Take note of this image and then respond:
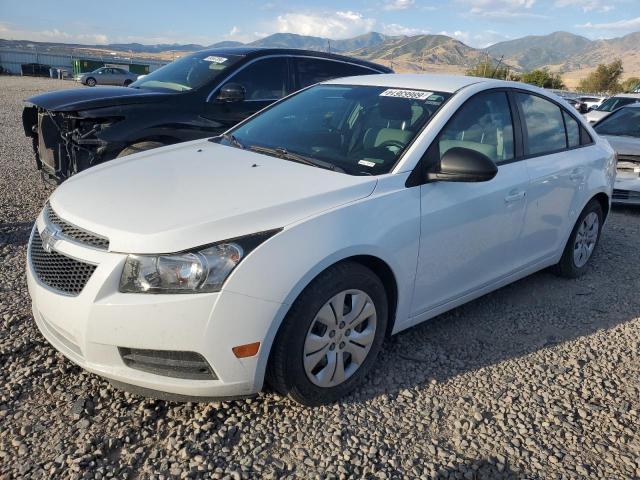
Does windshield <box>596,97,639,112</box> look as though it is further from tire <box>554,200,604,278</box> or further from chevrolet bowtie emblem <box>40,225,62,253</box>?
chevrolet bowtie emblem <box>40,225,62,253</box>

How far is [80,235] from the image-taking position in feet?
8.31

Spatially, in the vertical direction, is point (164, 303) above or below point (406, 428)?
above

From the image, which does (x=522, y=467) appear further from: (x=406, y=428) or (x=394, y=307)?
(x=394, y=307)

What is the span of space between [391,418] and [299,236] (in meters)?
1.05

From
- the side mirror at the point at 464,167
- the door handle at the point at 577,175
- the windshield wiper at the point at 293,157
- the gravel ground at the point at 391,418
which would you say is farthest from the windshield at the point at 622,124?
the windshield wiper at the point at 293,157

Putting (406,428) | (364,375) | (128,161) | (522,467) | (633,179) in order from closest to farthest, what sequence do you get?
(522,467) → (406,428) → (364,375) → (128,161) → (633,179)

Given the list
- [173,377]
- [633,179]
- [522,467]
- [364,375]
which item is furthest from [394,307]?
[633,179]

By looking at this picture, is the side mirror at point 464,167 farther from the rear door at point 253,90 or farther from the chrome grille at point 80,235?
the rear door at point 253,90

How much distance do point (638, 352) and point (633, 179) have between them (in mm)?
4428

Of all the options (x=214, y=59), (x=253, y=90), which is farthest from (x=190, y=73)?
(x=253, y=90)

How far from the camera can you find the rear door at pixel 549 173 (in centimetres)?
390

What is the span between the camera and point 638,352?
3.63 metres

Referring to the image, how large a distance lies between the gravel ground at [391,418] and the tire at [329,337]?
0.14 metres

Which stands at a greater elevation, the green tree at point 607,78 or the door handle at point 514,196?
the door handle at point 514,196
